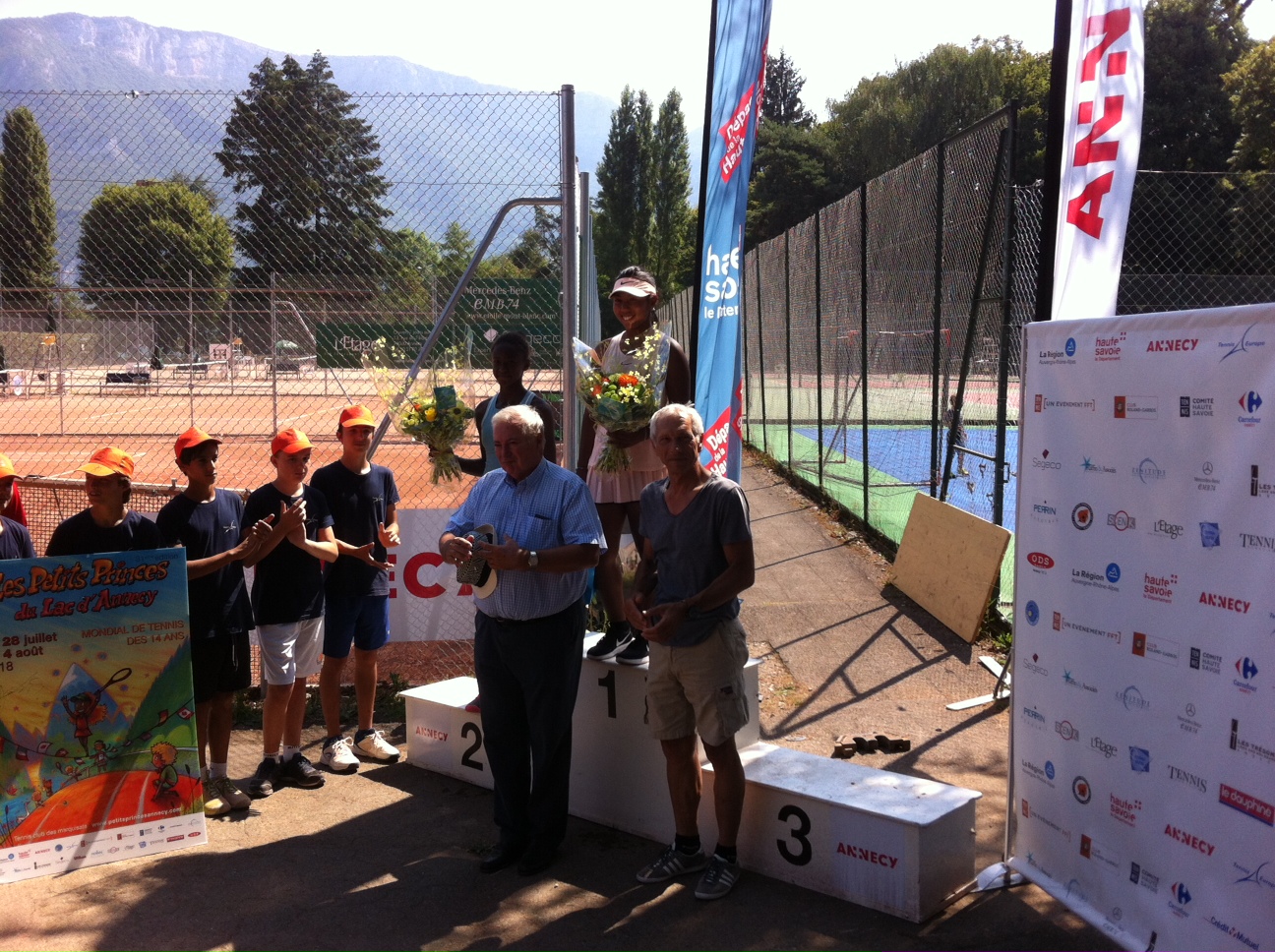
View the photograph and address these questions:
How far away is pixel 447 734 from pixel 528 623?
155 cm

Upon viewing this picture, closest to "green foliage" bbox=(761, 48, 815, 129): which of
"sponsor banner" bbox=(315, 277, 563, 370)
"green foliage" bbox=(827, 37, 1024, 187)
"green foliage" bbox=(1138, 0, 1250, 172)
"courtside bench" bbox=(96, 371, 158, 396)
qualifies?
"green foliage" bbox=(827, 37, 1024, 187)

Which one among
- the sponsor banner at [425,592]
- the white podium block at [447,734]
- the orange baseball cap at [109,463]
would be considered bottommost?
the white podium block at [447,734]

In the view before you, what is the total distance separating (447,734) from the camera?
18.8 ft

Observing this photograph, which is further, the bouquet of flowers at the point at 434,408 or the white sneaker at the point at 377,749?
the white sneaker at the point at 377,749


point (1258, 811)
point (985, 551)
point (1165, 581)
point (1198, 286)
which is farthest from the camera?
point (1198, 286)

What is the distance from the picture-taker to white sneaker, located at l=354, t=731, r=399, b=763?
596 centimetres

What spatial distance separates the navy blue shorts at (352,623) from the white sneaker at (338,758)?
1.63 ft

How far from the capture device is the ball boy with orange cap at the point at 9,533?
15.6 feet

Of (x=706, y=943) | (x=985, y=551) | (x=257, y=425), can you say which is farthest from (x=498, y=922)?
(x=257, y=425)

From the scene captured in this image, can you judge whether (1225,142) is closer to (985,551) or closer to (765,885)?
(985,551)

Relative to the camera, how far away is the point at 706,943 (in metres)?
3.90

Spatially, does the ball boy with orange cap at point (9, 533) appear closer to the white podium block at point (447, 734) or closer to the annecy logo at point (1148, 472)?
the white podium block at point (447, 734)

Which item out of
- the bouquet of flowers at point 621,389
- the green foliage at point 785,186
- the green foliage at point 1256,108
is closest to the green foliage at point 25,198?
the bouquet of flowers at point 621,389

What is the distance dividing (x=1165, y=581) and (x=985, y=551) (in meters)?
4.12
